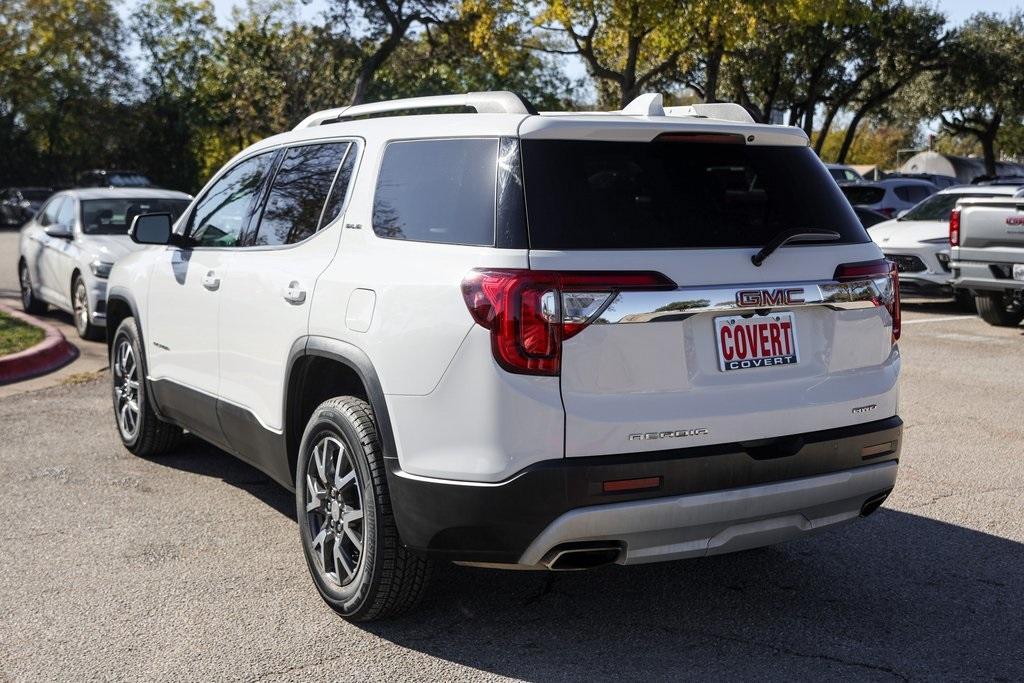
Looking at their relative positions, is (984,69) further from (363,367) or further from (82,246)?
(363,367)

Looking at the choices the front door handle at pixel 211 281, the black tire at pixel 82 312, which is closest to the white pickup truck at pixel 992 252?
the black tire at pixel 82 312

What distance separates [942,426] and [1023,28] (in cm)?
3835

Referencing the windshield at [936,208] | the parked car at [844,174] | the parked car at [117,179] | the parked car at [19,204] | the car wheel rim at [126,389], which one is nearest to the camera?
the car wheel rim at [126,389]

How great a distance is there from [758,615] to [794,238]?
4.60 feet

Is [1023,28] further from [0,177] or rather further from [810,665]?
[810,665]

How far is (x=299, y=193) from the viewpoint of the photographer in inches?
195

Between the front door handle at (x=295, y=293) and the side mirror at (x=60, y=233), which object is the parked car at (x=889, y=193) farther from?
the front door handle at (x=295, y=293)

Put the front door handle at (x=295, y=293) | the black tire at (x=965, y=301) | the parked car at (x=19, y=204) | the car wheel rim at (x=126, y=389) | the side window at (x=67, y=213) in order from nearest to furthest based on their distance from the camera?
1. the front door handle at (x=295, y=293)
2. the car wheel rim at (x=126, y=389)
3. the side window at (x=67, y=213)
4. the black tire at (x=965, y=301)
5. the parked car at (x=19, y=204)

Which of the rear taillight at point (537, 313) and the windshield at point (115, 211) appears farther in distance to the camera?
the windshield at point (115, 211)

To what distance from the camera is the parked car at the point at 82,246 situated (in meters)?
11.6

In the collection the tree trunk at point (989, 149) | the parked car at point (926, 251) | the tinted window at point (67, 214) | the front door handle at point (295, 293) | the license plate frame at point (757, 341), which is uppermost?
the front door handle at point (295, 293)

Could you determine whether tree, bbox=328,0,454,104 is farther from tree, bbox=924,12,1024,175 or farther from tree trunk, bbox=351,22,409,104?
tree, bbox=924,12,1024,175

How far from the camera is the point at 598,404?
3.63 meters

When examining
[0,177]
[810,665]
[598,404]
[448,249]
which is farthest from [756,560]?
[0,177]
